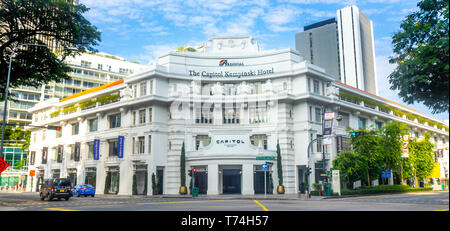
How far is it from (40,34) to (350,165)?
3558 centimetres

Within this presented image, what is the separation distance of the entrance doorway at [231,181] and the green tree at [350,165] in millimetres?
11819

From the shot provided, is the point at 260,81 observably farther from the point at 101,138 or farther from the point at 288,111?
the point at 101,138

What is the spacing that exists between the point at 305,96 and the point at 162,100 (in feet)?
59.3

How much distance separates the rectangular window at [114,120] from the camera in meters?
55.0

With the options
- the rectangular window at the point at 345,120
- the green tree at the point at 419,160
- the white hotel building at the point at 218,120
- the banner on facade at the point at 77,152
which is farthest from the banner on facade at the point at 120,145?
the green tree at the point at 419,160

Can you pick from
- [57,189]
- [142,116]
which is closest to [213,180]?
[142,116]

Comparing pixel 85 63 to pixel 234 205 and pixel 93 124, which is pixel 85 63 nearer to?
pixel 93 124

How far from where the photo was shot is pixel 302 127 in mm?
48969

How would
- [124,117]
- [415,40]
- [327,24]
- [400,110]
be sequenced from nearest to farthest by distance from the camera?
1. [415,40]
2. [124,117]
3. [400,110]
4. [327,24]

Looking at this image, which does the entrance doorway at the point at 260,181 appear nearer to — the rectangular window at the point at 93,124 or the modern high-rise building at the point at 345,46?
the rectangular window at the point at 93,124

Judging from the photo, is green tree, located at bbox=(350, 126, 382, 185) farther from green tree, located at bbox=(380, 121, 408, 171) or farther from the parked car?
the parked car

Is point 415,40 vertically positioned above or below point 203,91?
below

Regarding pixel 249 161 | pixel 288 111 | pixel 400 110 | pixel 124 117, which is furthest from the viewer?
pixel 400 110

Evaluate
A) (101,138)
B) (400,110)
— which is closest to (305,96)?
(101,138)
